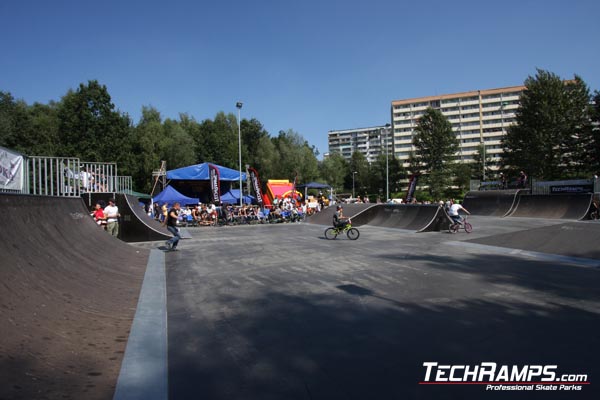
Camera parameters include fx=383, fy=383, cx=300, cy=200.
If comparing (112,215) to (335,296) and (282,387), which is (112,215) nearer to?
(335,296)

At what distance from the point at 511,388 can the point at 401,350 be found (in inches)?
41.7

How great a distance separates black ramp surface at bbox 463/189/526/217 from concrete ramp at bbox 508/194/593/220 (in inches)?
24.7

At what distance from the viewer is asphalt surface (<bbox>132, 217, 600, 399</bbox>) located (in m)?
3.33

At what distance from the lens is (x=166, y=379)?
11.3ft

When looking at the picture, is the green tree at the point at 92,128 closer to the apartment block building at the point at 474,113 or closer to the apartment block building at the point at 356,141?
the apartment block building at the point at 474,113

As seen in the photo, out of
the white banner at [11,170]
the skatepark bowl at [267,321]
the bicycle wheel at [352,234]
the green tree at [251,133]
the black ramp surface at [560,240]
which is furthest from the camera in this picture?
the green tree at [251,133]

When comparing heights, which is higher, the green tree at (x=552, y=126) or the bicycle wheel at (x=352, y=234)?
the green tree at (x=552, y=126)

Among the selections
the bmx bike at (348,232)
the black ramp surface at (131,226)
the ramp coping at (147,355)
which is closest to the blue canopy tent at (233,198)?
the black ramp surface at (131,226)

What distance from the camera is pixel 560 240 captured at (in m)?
11.5

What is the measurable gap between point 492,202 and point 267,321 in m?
29.0

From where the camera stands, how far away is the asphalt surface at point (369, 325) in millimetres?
3330

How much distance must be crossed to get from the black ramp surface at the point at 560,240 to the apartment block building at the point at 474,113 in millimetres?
91036

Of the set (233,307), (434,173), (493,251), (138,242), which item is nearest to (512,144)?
(434,173)

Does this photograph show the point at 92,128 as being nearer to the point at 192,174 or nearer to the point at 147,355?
the point at 192,174
